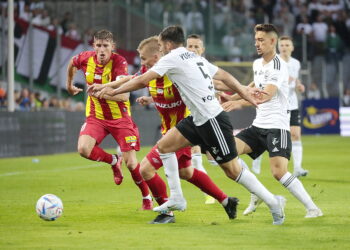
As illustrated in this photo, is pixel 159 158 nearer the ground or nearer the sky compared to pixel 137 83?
nearer the ground

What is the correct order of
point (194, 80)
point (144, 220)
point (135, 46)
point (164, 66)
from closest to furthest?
point (164, 66)
point (194, 80)
point (144, 220)
point (135, 46)

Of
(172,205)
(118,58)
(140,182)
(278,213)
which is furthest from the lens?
(118,58)

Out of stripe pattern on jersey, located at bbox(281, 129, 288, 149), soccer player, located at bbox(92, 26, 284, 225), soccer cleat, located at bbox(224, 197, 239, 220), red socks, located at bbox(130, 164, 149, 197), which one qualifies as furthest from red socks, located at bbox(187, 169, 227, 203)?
red socks, located at bbox(130, 164, 149, 197)

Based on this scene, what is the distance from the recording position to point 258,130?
10.7m

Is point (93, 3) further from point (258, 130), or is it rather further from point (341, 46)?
point (258, 130)

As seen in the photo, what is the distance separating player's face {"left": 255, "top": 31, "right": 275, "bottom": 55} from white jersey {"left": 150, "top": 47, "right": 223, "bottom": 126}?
1.18m

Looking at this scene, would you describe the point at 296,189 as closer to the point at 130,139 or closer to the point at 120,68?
the point at 130,139

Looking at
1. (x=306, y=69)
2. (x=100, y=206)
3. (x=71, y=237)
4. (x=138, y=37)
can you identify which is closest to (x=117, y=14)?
(x=138, y=37)

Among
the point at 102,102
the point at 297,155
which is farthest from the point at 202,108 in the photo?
the point at 297,155

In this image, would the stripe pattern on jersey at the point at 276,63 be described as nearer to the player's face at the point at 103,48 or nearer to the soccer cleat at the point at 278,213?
the soccer cleat at the point at 278,213

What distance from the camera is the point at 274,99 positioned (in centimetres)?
1063

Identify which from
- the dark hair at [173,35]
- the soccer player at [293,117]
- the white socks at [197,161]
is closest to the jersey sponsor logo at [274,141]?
→ the dark hair at [173,35]

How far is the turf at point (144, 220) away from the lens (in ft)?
27.6

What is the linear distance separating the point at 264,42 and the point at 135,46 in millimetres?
18997
